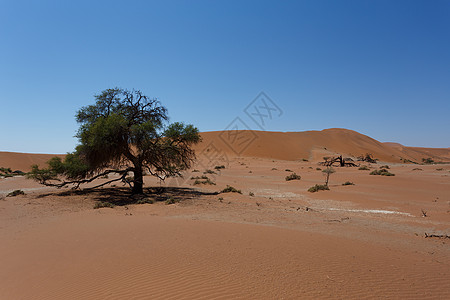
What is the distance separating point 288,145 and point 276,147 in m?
5.91

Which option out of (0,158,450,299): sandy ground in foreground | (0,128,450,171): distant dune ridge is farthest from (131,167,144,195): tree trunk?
(0,128,450,171): distant dune ridge

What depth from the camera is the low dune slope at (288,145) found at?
65562 millimetres

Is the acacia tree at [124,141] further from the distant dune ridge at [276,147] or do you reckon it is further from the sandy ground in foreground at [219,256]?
the distant dune ridge at [276,147]

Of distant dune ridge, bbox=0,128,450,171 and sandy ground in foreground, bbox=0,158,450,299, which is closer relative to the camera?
sandy ground in foreground, bbox=0,158,450,299

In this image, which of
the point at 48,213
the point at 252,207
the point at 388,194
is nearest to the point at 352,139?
the point at 388,194

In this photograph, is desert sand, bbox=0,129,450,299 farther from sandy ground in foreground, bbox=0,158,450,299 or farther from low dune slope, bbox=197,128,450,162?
low dune slope, bbox=197,128,450,162

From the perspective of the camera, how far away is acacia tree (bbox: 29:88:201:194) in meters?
14.0

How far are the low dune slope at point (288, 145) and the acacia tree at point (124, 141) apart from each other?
41454 millimetres

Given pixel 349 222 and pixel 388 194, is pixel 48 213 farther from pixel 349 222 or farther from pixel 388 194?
pixel 388 194

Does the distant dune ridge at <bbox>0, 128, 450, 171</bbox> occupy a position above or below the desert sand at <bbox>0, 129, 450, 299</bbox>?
above

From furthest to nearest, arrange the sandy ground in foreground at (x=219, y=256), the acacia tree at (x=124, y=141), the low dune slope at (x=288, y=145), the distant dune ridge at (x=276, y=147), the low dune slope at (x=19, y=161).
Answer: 1. the low dune slope at (x=288, y=145)
2. the distant dune ridge at (x=276, y=147)
3. the low dune slope at (x=19, y=161)
4. the acacia tree at (x=124, y=141)
5. the sandy ground in foreground at (x=219, y=256)

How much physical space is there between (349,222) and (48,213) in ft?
38.9

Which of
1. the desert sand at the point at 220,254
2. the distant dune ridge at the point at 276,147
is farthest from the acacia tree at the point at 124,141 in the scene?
the distant dune ridge at the point at 276,147

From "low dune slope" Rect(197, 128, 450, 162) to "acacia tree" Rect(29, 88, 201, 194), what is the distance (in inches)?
1632
